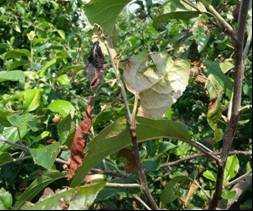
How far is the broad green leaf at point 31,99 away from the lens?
8.22 ft

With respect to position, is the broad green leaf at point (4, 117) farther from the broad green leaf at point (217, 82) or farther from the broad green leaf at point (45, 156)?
the broad green leaf at point (217, 82)

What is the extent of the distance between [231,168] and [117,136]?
34.9 inches

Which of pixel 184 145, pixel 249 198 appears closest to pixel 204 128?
pixel 184 145

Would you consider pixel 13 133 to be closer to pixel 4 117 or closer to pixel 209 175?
pixel 4 117

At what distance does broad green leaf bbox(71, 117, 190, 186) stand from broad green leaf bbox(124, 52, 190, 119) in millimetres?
51

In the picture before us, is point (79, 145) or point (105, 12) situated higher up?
Answer: point (105, 12)

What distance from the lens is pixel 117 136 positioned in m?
1.14

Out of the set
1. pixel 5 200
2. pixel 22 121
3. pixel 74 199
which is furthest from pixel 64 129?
pixel 74 199

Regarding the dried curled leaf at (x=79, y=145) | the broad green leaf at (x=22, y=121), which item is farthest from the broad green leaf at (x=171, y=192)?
the broad green leaf at (x=22, y=121)

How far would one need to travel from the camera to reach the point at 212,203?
3.68 feet

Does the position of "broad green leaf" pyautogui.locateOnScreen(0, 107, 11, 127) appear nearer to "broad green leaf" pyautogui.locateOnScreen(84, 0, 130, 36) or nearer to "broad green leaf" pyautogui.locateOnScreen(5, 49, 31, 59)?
"broad green leaf" pyautogui.locateOnScreen(84, 0, 130, 36)

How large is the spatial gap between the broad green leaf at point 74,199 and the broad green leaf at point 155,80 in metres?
0.26

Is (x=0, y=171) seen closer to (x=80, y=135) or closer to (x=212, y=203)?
(x=80, y=135)

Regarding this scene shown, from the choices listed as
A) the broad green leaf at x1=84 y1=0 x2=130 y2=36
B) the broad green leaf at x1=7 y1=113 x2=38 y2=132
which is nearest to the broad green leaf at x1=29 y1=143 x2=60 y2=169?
the broad green leaf at x1=7 y1=113 x2=38 y2=132
